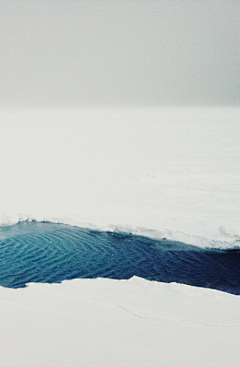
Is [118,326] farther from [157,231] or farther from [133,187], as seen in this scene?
[133,187]

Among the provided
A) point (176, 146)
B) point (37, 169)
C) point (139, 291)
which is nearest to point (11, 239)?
point (139, 291)

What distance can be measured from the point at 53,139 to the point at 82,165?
9.70 metres

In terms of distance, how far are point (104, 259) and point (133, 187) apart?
5060mm

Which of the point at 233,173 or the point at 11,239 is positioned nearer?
the point at 11,239

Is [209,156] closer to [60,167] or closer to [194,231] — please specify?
[60,167]

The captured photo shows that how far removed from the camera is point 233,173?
13250mm

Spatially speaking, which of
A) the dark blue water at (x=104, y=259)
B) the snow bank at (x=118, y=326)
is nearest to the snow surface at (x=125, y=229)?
the snow bank at (x=118, y=326)

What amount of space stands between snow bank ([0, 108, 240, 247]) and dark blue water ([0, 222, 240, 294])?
0.47 metres

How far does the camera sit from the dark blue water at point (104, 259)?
6.23 m

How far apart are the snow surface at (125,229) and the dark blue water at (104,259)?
49 cm

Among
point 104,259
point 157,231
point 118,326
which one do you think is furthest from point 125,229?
point 118,326

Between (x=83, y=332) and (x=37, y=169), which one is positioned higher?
(x=37, y=169)

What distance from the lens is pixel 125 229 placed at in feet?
27.8

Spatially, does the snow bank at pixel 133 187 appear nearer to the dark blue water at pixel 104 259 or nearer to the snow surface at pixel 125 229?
the snow surface at pixel 125 229
